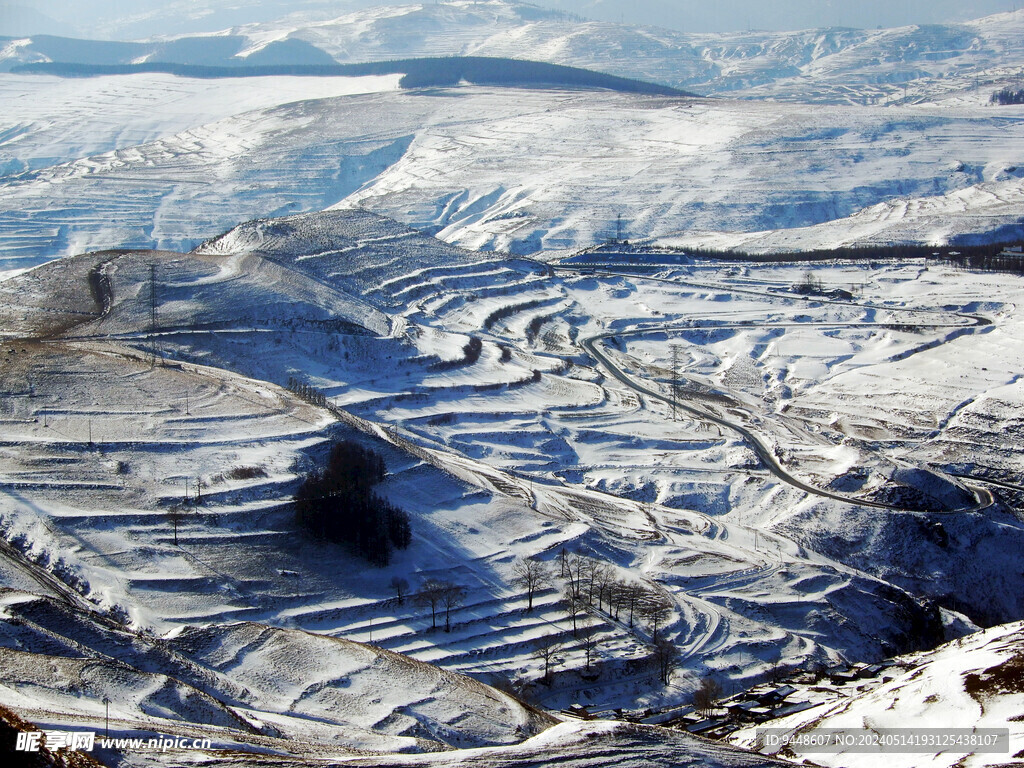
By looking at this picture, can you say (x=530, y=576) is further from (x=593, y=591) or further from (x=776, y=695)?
(x=776, y=695)

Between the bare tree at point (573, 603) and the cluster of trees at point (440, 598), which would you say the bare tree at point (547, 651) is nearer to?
the bare tree at point (573, 603)

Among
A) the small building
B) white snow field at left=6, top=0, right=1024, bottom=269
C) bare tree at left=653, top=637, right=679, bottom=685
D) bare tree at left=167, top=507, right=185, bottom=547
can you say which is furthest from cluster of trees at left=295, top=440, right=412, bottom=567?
white snow field at left=6, top=0, right=1024, bottom=269

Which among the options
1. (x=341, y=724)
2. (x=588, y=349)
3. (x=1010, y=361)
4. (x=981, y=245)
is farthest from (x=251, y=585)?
(x=981, y=245)

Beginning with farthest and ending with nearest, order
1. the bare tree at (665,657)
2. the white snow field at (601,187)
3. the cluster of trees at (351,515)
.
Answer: the white snow field at (601,187) → the cluster of trees at (351,515) → the bare tree at (665,657)

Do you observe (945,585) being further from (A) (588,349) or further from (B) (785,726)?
(A) (588,349)

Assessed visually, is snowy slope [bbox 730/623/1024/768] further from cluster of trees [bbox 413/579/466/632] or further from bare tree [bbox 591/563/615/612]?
cluster of trees [bbox 413/579/466/632]

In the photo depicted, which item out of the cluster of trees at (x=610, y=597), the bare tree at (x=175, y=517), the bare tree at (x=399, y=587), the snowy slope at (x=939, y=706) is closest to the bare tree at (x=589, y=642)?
the cluster of trees at (x=610, y=597)
